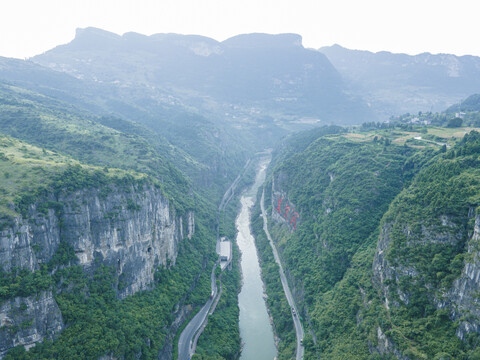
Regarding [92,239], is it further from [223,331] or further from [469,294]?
[469,294]

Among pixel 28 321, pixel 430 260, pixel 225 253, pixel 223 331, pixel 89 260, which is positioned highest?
pixel 430 260

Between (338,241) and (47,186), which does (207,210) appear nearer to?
(338,241)

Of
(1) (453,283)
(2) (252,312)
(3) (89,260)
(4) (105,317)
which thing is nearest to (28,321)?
(4) (105,317)

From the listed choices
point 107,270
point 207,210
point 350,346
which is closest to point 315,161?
point 207,210

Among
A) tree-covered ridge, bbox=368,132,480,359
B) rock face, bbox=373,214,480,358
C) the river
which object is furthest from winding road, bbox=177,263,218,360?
tree-covered ridge, bbox=368,132,480,359

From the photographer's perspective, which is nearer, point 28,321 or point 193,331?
point 28,321

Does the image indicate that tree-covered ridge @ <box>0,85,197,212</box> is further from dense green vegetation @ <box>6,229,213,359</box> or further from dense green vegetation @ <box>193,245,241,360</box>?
dense green vegetation @ <box>6,229,213,359</box>
